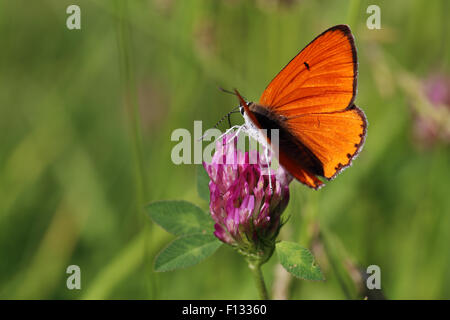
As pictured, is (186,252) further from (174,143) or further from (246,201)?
(174,143)

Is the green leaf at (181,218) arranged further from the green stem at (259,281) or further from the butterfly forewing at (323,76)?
the butterfly forewing at (323,76)

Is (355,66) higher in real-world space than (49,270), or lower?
higher

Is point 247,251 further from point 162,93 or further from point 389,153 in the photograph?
point 162,93

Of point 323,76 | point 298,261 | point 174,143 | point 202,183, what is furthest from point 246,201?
point 174,143

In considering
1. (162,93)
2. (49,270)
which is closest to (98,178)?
(49,270)

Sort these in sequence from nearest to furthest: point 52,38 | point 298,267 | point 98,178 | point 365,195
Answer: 1. point 298,267
2. point 365,195
3. point 98,178
4. point 52,38

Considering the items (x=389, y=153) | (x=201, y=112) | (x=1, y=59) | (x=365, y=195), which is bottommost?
(x=365, y=195)
